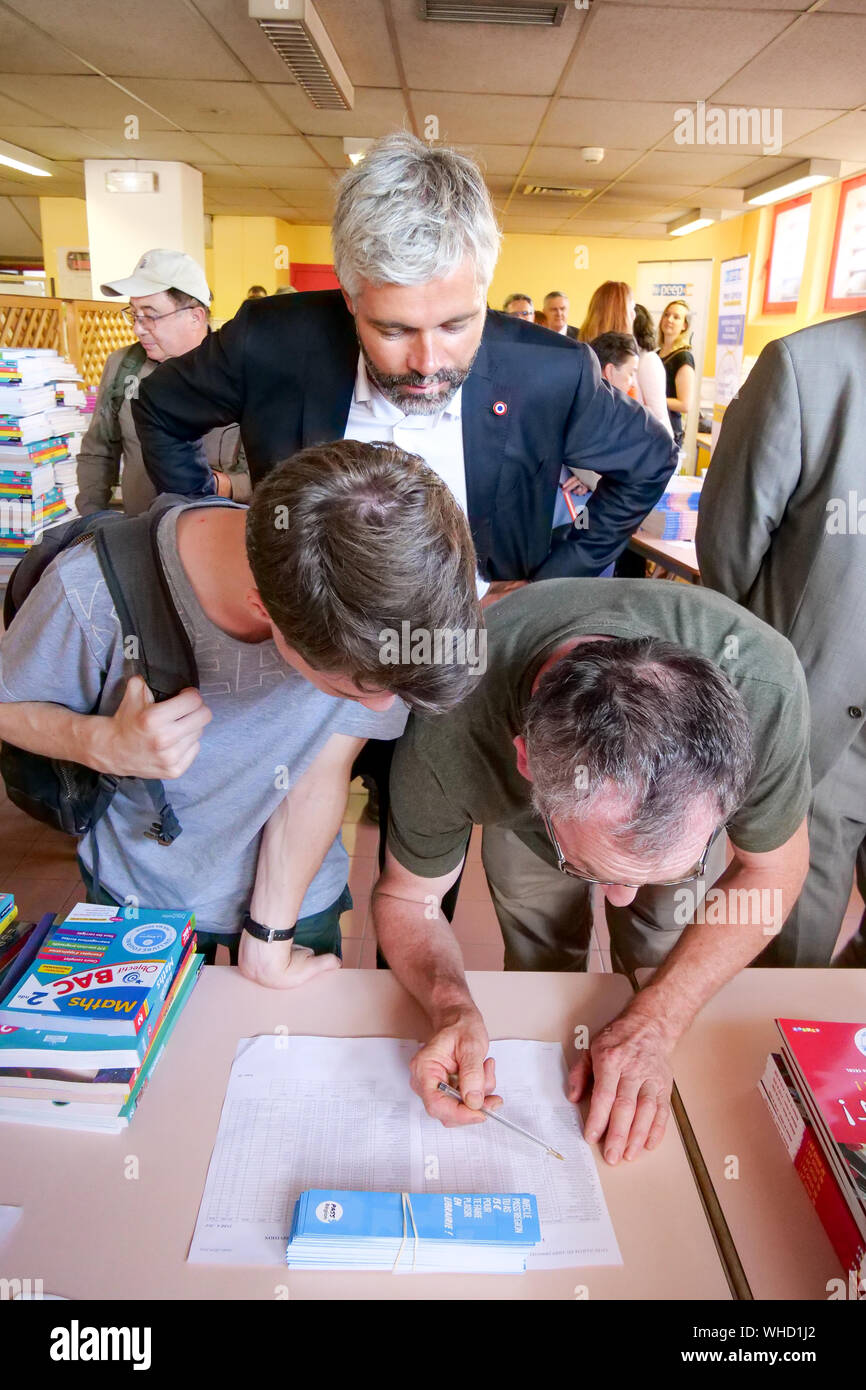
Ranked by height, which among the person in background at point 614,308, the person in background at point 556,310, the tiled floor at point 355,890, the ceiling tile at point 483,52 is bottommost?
the tiled floor at point 355,890

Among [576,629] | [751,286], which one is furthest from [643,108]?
[576,629]

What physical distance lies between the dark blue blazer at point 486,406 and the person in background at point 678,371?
3.87m

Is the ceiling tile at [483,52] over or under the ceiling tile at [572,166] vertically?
under

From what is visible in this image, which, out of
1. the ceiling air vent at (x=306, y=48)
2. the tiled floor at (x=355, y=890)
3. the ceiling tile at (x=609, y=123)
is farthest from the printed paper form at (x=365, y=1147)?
the ceiling tile at (x=609, y=123)

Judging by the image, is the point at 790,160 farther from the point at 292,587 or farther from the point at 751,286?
the point at 292,587

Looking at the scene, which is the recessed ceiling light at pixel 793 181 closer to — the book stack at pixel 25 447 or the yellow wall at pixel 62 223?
the book stack at pixel 25 447

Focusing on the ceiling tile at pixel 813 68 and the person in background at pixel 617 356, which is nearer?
the person in background at pixel 617 356

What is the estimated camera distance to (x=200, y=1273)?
0.87 meters

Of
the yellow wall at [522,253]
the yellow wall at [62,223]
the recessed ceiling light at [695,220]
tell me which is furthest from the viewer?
the yellow wall at [62,223]

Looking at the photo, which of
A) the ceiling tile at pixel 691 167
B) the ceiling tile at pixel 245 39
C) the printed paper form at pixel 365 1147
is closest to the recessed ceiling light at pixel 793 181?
the ceiling tile at pixel 691 167

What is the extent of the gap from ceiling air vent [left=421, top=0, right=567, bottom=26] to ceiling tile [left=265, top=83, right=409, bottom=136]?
1.39 metres

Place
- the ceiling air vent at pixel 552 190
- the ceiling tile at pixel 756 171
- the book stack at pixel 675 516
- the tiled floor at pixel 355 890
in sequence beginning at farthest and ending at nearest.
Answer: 1. the ceiling air vent at pixel 552 190
2. the ceiling tile at pixel 756 171
3. the book stack at pixel 675 516
4. the tiled floor at pixel 355 890

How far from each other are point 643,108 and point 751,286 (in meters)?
3.87

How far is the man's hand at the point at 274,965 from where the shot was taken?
1263 mm
